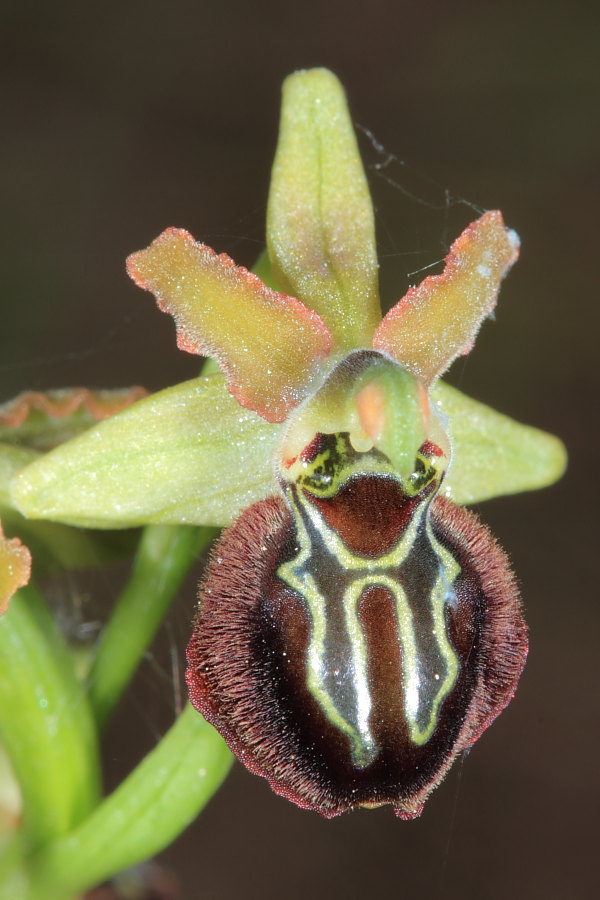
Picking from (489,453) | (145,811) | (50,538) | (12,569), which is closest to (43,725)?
(145,811)

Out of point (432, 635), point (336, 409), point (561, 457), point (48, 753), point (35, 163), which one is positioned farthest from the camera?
point (35, 163)

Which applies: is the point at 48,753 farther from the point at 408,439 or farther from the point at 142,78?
the point at 142,78

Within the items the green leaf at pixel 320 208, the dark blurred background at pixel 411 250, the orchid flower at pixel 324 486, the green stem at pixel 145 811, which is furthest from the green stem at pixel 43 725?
the dark blurred background at pixel 411 250

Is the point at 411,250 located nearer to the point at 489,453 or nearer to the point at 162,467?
the point at 489,453

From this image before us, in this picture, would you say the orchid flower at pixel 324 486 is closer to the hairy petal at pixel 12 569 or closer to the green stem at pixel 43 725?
the hairy petal at pixel 12 569

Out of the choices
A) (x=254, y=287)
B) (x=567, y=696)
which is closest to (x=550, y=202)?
(x=567, y=696)
